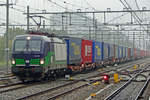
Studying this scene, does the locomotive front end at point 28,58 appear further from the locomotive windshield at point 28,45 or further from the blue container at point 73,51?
the blue container at point 73,51

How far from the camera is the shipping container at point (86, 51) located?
81.2 ft

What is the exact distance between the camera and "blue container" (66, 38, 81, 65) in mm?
20906

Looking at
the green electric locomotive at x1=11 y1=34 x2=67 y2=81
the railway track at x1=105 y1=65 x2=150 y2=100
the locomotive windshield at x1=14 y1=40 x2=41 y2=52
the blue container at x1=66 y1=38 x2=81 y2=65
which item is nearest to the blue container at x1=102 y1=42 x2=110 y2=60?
the blue container at x1=66 y1=38 x2=81 y2=65

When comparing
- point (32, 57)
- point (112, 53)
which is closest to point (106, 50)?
point (112, 53)

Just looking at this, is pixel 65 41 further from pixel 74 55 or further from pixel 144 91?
pixel 144 91

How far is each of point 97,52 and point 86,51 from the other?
434cm

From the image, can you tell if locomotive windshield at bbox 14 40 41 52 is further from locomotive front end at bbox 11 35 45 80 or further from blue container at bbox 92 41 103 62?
blue container at bbox 92 41 103 62

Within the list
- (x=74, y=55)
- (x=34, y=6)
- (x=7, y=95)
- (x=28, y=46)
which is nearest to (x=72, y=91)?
(x=7, y=95)

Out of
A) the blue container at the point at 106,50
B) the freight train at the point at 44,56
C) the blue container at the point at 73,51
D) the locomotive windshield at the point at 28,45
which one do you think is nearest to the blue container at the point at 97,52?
the blue container at the point at 106,50

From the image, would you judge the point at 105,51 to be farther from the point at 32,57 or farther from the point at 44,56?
the point at 32,57

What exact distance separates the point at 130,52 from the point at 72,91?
4421 cm

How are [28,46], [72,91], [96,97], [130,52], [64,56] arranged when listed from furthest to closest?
1. [130,52]
2. [64,56]
3. [28,46]
4. [72,91]
5. [96,97]

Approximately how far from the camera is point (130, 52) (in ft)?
185

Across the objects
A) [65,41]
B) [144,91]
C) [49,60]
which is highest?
[65,41]
